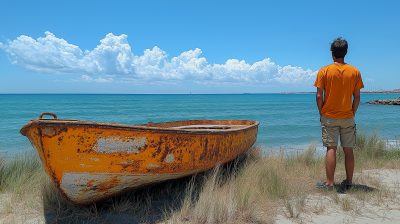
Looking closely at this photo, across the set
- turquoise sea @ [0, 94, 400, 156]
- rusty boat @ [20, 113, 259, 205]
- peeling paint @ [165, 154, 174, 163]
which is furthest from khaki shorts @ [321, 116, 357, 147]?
turquoise sea @ [0, 94, 400, 156]

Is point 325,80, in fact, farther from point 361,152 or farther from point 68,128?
point 361,152

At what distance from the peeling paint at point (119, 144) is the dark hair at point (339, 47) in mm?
2798

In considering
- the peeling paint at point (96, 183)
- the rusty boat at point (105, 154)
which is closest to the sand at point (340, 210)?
the peeling paint at point (96, 183)

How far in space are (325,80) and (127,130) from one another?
2678mm

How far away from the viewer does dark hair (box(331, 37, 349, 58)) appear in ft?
11.3

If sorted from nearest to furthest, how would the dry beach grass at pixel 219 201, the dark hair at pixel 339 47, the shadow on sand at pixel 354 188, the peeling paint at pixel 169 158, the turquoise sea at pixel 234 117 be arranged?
the dry beach grass at pixel 219 201 < the peeling paint at pixel 169 158 < the dark hair at pixel 339 47 < the shadow on sand at pixel 354 188 < the turquoise sea at pixel 234 117

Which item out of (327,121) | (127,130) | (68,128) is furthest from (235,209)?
(68,128)

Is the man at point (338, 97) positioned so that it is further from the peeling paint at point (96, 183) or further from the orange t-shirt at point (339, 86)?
the peeling paint at point (96, 183)

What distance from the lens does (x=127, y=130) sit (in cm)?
290

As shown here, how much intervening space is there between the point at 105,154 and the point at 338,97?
120 inches

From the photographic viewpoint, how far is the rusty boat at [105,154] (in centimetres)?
270

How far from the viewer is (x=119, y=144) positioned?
291 cm

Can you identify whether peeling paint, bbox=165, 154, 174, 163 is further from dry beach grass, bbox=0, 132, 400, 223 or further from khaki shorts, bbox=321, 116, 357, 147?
khaki shorts, bbox=321, 116, 357, 147

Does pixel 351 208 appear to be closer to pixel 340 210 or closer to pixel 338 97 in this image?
pixel 340 210
